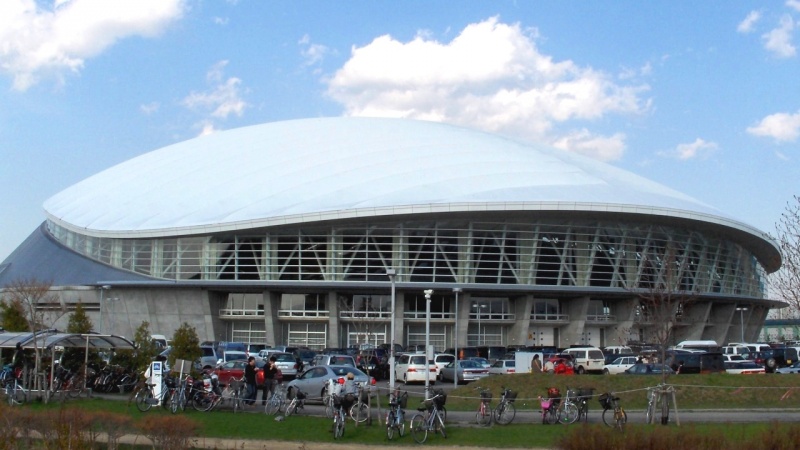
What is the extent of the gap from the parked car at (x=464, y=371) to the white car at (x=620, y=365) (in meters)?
8.33

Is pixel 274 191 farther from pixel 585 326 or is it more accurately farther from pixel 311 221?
pixel 585 326

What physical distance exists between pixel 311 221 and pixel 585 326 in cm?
2455

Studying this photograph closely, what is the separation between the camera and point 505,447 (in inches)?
800

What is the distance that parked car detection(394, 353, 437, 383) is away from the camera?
148 ft

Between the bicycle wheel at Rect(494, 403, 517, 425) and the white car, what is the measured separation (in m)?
25.3

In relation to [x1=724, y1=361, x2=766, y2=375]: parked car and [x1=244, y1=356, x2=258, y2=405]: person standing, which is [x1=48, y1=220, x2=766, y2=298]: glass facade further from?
[x1=244, y1=356, x2=258, y2=405]: person standing

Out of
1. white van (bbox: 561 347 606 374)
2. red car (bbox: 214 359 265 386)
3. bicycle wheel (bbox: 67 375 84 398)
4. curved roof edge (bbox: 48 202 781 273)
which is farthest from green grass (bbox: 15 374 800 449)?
curved roof edge (bbox: 48 202 781 273)

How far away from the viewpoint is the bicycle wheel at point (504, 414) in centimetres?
2495

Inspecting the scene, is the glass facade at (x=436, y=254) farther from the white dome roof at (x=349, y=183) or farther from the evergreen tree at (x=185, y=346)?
the evergreen tree at (x=185, y=346)

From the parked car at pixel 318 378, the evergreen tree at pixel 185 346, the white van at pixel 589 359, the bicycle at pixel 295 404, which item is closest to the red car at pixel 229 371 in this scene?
the evergreen tree at pixel 185 346

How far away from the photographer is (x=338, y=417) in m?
22.2

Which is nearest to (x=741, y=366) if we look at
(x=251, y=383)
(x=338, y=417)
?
(x=251, y=383)

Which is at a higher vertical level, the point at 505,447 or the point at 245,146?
the point at 245,146

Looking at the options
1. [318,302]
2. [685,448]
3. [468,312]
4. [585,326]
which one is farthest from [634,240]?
[685,448]
